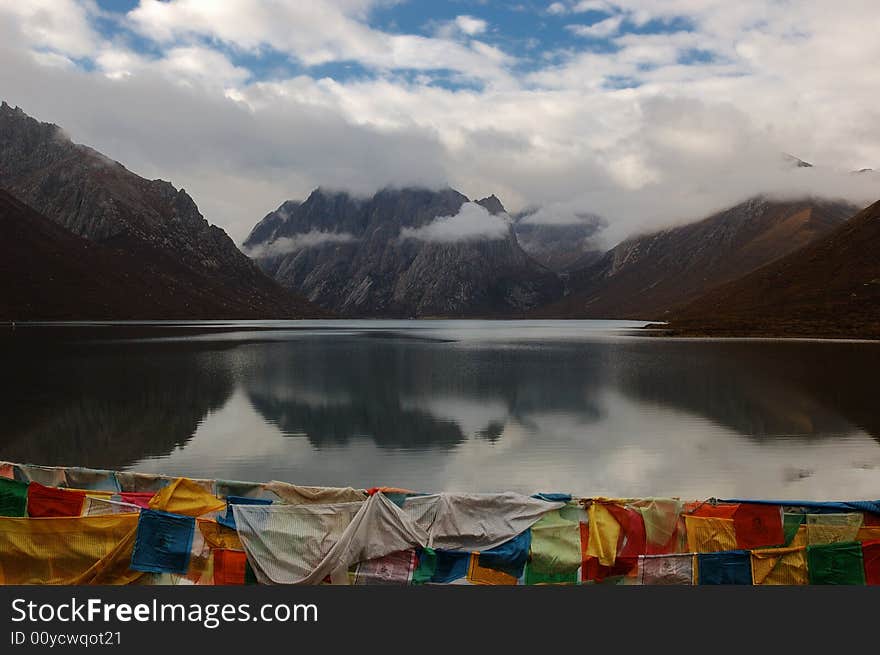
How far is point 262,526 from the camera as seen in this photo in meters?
17.6

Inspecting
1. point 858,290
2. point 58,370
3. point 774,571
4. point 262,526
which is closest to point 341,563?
point 262,526

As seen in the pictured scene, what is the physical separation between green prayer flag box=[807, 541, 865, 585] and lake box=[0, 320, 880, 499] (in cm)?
1032

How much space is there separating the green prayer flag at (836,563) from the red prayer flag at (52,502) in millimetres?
18847

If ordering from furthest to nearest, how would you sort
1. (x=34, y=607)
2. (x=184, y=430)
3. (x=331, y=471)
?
(x=184, y=430) < (x=331, y=471) < (x=34, y=607)

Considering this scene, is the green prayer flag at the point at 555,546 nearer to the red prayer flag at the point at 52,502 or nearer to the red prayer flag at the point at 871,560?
the red prayer flag at the point at 871,560

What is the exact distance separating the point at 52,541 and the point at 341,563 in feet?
23.2

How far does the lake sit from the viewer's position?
30625 millimetres

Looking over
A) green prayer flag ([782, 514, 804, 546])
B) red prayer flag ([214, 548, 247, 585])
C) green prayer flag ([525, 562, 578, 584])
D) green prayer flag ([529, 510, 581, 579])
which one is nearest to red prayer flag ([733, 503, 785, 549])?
green prayer flag ([782, 514, 804, 546])

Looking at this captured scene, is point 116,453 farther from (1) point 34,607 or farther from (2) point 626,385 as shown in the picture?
(2) point 626,385

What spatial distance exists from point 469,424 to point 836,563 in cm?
2733

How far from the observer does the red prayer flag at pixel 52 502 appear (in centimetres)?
1831

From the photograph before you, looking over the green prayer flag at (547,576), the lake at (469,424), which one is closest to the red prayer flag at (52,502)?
the lake at (469,424)

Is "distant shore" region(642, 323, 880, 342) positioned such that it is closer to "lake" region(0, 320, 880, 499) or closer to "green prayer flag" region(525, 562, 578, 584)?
"lake" region(0, 320, 880, 499)

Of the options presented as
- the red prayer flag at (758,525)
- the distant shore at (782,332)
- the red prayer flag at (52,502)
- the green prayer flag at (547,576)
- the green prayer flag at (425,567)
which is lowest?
the green prayer flag at (547,576)
